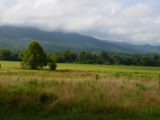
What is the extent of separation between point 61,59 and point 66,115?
11660 cm

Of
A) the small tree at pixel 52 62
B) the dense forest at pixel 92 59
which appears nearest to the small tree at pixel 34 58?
the small tree at pixel 52 62

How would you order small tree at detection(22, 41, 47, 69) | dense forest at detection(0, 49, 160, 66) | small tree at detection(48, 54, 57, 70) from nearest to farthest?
small tree at detection(22, 41, 47, 69), small tree at detection(48, 54, 57, 70), dense forest at detection(0, 49, 160, 66)

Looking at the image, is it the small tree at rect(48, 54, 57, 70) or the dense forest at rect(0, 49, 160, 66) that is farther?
the dense forest at rect(0, 49, 160, 66)

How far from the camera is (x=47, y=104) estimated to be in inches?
380

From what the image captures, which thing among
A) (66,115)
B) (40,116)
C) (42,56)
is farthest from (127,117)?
(42,56)

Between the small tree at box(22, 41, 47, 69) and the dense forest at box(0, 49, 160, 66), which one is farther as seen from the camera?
the dense forest at box(0, 49, 160, 66)

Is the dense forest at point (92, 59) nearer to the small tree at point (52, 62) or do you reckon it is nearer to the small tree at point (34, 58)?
the small tree at point (34, 58)

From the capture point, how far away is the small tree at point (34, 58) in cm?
6062

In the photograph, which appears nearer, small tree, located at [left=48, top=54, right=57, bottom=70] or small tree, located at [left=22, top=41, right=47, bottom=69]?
small tree, located at [left=22, top=41, right=47, bottom=69]

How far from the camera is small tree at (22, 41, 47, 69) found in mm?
60625

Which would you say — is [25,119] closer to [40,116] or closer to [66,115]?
[40,116]

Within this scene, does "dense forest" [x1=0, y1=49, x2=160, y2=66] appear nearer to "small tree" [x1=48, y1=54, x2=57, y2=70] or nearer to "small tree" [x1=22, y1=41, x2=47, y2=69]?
"small tree" [x1=22, y1=41, x2=47, y2=69]

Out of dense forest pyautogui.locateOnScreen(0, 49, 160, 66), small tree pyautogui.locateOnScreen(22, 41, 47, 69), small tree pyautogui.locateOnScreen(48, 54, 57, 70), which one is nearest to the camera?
small tree pyautogui.locateOnScreen(22, 41, 47, 69)

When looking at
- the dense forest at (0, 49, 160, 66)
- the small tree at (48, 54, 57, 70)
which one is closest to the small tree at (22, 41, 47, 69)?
the small tree at (48, 54, 57, 70)
